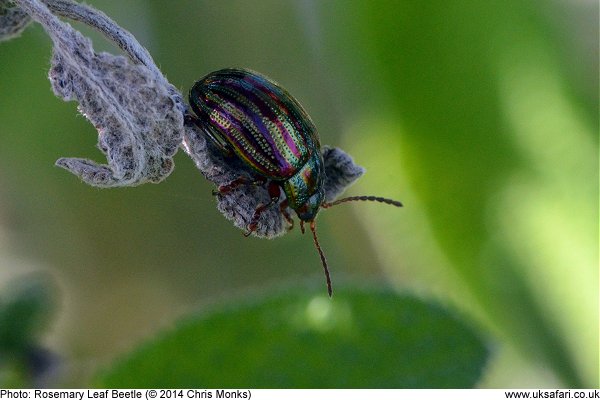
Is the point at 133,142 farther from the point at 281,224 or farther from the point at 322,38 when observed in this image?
the point at 322,38

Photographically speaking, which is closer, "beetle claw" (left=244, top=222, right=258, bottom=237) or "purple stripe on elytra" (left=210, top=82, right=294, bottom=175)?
"beetle claw" (left=244, top=222, right=258, bottom=237)

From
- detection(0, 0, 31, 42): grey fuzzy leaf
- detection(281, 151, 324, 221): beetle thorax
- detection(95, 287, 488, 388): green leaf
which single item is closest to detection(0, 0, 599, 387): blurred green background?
detection(95, 287, 488, 388): green leaf

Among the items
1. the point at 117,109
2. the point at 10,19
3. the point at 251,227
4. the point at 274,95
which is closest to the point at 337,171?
the point at 274,95

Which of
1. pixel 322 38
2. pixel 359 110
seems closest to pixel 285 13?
pixel 322 38

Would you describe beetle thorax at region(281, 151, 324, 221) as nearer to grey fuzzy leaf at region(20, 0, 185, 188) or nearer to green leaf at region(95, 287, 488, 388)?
green leaf at region(95, 287, 488, 388)

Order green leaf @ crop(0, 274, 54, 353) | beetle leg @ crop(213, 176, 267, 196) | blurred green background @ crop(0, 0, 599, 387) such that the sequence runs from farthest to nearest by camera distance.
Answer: blurred green background @ crop(0, 0, 599, 387), green leaf @ crop(0, 274, 54, 353), beetle leg @ crop(213, 176, 267, 196)

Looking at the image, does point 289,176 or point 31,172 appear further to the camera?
point 31,172
